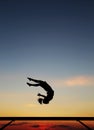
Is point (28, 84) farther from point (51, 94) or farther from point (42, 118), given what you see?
point (42, 118)

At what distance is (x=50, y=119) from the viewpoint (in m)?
9.91

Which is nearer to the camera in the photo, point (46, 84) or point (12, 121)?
point (12, 121)

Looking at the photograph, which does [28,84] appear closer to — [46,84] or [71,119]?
[46,84]

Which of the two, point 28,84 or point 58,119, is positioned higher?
point 28,84

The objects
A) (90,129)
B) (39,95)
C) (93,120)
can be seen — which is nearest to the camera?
(90,129)

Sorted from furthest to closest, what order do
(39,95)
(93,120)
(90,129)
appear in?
(39,95) → (93,120) → (90,129)

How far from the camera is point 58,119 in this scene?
999 centimetres

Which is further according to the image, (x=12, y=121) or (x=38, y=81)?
(x=38, y=81)

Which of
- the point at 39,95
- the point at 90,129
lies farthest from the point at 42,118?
the point at 39,95

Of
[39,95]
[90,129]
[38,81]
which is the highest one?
[38,81]

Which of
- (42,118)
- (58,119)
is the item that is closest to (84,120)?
(58,119)

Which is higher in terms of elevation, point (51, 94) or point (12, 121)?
point (51, 94)

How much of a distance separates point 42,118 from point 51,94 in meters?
3.71

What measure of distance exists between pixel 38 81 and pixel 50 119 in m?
3.72
